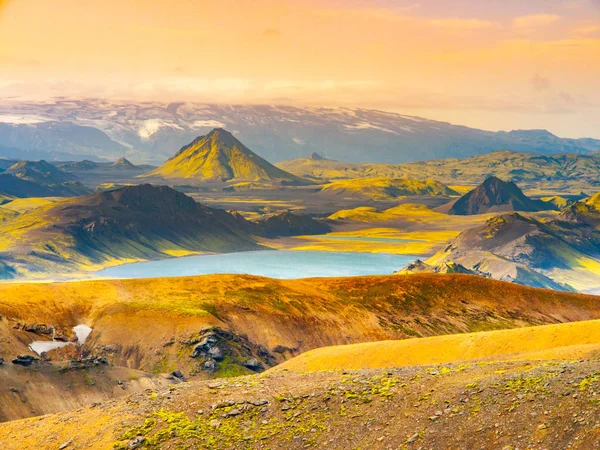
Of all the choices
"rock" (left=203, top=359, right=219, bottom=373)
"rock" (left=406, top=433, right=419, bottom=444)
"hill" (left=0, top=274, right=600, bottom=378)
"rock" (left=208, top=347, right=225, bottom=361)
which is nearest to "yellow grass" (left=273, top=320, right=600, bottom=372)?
"rock" (left=203, top=359, right=219, bottom=373)

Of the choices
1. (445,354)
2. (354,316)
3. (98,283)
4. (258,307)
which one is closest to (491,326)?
(354,316)

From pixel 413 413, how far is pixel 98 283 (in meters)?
92.5

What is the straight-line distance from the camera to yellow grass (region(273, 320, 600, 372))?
218 feet

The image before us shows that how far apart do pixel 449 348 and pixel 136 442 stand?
43.6m

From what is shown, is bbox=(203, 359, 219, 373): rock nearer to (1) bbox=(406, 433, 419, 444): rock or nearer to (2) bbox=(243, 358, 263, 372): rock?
(2) bbox=(243, 358, 263, 372): rock

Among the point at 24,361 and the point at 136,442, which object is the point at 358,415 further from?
the point at 24,361

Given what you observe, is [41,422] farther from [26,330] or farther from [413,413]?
[26,330]

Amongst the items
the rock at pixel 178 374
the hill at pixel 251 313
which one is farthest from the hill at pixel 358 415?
the hill at pixel 251 313

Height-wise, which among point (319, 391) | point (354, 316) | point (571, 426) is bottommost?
point (354, 316)

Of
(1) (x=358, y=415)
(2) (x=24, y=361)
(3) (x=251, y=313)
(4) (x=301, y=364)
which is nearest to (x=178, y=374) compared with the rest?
(4) (x=301, y=364)

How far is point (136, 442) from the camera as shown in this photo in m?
32.2

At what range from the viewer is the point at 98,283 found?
11619 centimetres

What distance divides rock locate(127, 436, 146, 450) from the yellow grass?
33.0 m

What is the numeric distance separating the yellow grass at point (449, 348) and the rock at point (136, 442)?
108 ft
